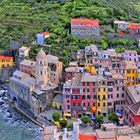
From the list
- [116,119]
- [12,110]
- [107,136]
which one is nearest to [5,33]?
[12,110]

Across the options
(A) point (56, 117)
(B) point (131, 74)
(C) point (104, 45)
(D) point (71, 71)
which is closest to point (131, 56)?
(B) point (131, 74)

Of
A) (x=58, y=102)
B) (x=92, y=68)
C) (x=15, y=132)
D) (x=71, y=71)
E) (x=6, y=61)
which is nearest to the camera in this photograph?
(x=15, y=132)

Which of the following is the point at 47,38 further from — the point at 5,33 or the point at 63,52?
the point at 5,33

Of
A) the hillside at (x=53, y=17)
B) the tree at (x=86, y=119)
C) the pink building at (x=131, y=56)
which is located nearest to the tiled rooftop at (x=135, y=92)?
the tree at (x=86, y=119)

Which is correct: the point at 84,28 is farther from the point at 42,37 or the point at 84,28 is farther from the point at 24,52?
the point at 24,52

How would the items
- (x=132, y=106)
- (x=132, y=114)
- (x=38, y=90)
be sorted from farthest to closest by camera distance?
(x=38, y=90), (x=132, y=106), (x=132, y=114)

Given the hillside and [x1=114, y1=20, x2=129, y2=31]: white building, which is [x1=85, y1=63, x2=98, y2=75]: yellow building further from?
[x1=114, y1=20, x2=129, y2=31]: white building

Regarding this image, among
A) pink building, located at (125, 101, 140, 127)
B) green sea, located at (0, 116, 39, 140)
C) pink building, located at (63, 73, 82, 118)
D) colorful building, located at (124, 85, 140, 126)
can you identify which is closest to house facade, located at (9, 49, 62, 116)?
pink building, located at (63, 73, 82, 118)
